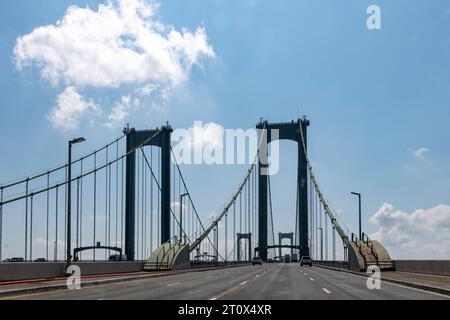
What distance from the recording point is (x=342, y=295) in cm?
2223

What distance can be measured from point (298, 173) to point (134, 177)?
117 ft

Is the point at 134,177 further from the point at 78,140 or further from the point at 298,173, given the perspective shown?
the point at 78,140

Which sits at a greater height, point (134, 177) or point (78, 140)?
point (134, 177)

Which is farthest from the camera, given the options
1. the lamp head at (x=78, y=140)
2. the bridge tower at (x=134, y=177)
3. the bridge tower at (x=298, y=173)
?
the bridge tower at (x=298, y=173)

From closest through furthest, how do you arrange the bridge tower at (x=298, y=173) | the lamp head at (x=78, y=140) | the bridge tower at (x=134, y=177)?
the lamp head at (x=78, y=140)
the bridge tower at (x=134, y=177)
the bridge tower at (x=298, y=173)

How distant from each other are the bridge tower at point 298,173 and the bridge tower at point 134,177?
30.3 metres

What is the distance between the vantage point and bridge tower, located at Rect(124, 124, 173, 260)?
89.3 meters

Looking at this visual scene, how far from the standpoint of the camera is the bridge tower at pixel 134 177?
3516 inches

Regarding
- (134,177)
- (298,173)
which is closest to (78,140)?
(134,177)

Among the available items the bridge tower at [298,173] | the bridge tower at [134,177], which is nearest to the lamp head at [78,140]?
the bridge tower at [134,177]

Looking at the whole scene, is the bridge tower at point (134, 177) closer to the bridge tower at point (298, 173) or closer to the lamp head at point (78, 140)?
the bridge tower at point (298, 173)

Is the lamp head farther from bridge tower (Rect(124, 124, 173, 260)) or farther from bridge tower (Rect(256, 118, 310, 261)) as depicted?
bridge tower (Rect(256, 118, 310, 261))

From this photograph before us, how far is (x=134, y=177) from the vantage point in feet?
293
